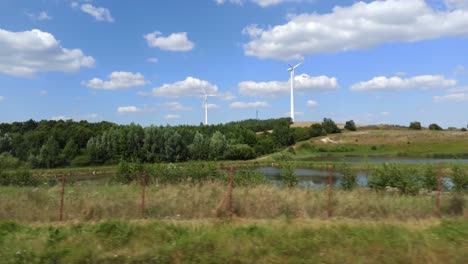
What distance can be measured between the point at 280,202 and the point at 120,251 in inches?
284

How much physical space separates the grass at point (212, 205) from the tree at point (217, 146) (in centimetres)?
10036

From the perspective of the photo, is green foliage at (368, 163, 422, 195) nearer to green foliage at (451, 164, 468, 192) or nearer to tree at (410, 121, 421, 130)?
green foliage at (451, 164, 468, 192)

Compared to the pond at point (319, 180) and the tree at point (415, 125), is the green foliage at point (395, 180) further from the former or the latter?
the tree at point (415, 125)

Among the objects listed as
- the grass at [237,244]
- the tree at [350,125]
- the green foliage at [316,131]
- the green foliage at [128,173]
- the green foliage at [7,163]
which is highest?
the tree at [350,125]

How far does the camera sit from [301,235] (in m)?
10.6

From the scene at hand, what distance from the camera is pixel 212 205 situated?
53.1 ft

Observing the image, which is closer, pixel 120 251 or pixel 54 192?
pixel 120 251

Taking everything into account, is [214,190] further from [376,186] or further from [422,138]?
[422,138]

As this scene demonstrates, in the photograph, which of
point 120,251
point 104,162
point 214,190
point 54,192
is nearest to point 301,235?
point 120,251

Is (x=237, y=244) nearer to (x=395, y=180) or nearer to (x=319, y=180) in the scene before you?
(x=395, y=180)

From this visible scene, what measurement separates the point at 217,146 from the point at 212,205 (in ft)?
341

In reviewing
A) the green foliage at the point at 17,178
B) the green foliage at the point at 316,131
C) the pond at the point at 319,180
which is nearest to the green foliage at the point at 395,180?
the pond at the point at 319,180

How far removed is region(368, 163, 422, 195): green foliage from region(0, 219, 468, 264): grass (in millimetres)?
8656

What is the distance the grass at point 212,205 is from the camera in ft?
50.4
